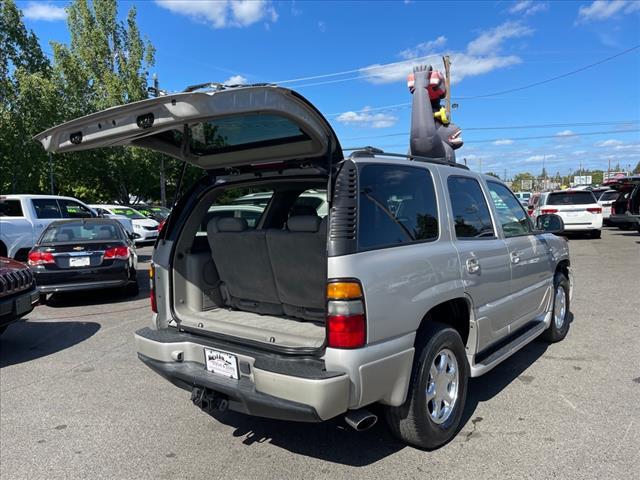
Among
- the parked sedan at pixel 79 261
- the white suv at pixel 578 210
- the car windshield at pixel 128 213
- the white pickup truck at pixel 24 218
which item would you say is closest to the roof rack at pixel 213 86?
the parked sedan at pixel 79 261

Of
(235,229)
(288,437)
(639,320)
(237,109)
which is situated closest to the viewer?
(237,109)

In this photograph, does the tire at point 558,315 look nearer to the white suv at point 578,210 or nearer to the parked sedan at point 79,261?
the parked sedan at point 79,261

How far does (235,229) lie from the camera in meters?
3.80

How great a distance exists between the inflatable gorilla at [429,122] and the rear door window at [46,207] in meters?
8.84

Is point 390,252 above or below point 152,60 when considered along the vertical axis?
below

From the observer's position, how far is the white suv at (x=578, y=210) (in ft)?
53.2

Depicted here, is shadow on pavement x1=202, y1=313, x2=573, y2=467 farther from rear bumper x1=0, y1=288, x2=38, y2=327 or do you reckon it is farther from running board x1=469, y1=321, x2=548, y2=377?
rear bumper x1=0, y1=288, x2=38, y2=327

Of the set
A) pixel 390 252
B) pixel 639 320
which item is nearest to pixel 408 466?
pixel 390 252

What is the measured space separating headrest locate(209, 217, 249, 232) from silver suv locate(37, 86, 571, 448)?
0.04 feet

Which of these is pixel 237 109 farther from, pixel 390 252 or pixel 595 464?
pixel 595 464

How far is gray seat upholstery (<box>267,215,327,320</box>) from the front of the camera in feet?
10.6

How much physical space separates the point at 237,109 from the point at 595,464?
9.81ft

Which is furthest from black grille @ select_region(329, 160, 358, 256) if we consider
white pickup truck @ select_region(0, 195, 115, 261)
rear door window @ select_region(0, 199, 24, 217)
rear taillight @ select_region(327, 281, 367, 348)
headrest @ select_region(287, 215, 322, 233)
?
rear door window @ select_region(0, 199, 24, 217)

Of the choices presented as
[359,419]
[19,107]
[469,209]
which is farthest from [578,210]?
[19,107]
